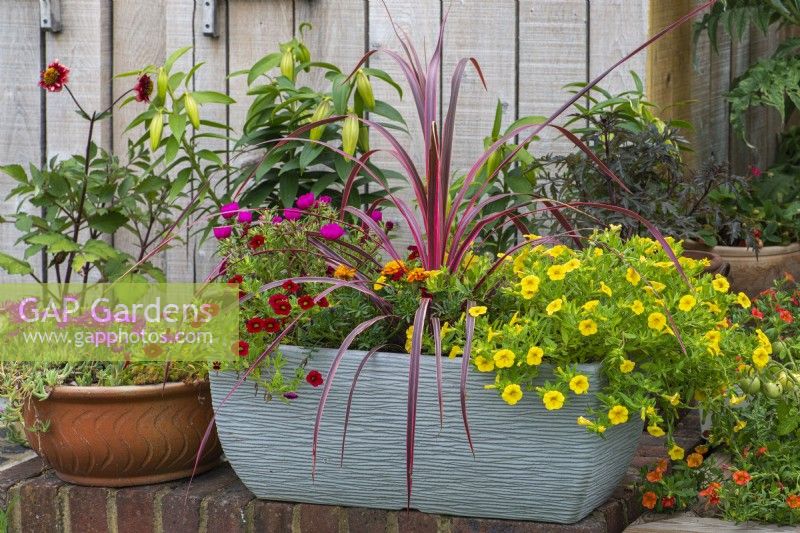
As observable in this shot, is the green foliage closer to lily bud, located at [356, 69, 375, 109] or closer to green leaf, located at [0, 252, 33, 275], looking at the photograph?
lily bud, located at [356, 69, 375, 109]

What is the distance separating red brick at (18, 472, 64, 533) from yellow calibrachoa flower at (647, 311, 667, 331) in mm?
1374

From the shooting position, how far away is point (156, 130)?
112 inches

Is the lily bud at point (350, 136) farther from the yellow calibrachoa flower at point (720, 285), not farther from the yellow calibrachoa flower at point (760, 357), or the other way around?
the yellow calibrachoa flower at point (760, 357)

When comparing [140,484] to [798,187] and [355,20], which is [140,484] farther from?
[798,187]

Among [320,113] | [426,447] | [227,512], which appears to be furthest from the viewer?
[320,113]

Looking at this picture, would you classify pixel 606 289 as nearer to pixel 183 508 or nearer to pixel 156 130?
pixel 183 508

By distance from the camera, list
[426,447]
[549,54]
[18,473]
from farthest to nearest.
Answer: [549,54], [18,473], [426,447]

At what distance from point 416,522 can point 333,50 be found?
163 centimetres

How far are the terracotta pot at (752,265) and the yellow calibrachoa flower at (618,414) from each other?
1303 millimetres

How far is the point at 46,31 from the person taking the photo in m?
3.42

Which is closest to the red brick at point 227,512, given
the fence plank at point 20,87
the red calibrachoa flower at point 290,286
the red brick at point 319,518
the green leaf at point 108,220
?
the red brick at point 319,518

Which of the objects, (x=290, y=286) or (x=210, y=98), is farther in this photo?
(x=210, y=98)

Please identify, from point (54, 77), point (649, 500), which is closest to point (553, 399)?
point (649, 500)

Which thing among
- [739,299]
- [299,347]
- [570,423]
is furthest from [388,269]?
[739,299]
